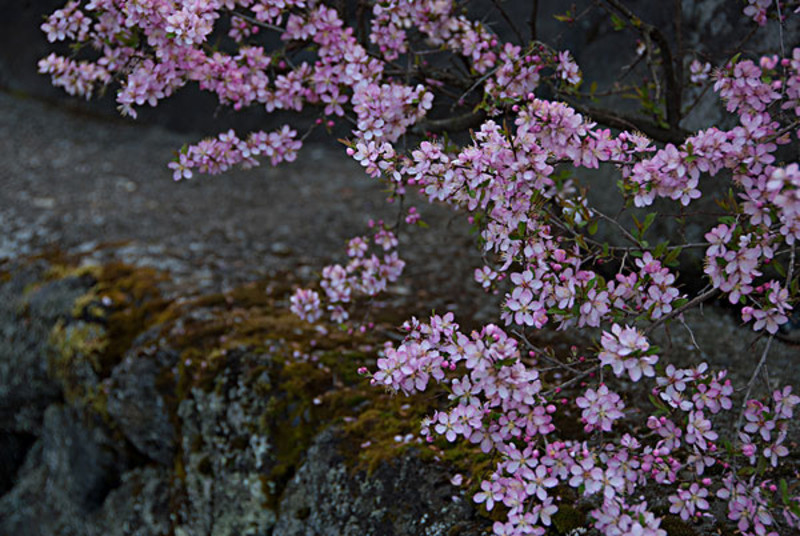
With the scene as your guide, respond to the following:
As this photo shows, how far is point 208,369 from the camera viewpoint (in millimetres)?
3199

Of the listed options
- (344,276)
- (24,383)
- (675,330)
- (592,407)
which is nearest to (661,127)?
(675,330)

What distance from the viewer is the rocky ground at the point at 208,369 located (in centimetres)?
269

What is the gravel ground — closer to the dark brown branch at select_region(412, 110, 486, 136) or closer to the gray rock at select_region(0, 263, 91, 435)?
the gray rock at select_region(0, 263, 91, 435)

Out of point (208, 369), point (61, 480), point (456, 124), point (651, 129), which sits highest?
point (651, 129)

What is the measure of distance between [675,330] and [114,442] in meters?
2.84

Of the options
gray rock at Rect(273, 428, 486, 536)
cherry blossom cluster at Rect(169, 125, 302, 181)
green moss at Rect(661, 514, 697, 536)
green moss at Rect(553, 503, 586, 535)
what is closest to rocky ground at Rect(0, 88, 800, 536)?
gray rock at Rect(273, 428, 486, 536)

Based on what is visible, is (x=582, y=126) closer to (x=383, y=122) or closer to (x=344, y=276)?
(x=383, y=122)

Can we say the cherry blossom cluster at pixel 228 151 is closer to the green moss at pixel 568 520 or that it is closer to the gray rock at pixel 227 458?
the gray rock at pixel 227 458

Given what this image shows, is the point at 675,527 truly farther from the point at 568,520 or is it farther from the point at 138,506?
the point at 138,506

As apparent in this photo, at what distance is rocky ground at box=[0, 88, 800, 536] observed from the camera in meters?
2.69

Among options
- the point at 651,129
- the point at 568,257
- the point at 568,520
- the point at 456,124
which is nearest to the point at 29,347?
the point at 456,124

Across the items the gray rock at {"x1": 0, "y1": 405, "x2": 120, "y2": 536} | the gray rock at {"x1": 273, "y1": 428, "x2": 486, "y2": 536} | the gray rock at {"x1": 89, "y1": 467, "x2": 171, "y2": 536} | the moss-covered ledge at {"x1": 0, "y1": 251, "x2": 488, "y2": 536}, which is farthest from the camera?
the gray rock at {"x1": 0, "y1": 405, "x2": 120, "y2": 536}

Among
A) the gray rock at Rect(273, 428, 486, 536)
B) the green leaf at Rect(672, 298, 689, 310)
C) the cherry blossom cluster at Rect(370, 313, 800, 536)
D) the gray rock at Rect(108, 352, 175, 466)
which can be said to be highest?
the green leaf at Rect(672, 298, 689, 310)

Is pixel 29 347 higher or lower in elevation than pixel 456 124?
lower
